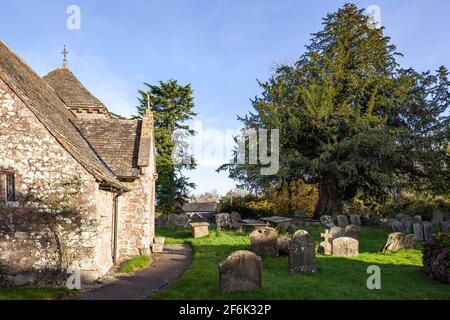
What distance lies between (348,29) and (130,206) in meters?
24.3

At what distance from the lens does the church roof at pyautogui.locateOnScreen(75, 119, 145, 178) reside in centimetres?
1812

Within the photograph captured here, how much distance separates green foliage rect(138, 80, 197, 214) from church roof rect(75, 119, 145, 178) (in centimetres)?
1837

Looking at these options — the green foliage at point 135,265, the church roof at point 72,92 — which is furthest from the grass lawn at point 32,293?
the church roof at point 72,92

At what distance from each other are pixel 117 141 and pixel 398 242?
14700 millimetres

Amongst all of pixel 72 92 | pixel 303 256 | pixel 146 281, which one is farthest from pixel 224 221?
pixel 146 281

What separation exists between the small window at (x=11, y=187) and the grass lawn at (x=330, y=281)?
5641 millimetres

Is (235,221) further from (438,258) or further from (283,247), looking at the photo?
(438,258)

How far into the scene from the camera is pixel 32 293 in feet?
32.8

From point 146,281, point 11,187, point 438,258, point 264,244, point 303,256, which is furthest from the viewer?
point 264,244

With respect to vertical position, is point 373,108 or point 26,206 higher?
point 373,108

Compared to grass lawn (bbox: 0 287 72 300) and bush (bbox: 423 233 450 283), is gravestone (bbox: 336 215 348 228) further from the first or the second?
grass lawn (bbox: 0 287 72 300)

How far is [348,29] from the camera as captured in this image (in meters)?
31.7
